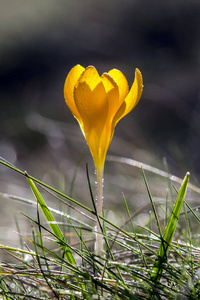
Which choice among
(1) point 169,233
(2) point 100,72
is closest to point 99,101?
(1) point 169,233

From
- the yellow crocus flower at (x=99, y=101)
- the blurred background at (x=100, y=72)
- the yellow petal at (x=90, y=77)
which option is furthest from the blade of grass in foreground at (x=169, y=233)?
the blurred background at (x=100, y=72)

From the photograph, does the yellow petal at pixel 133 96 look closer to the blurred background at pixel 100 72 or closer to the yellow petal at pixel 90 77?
the yellow petal at pixel 90 77

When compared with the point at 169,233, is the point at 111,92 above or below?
above

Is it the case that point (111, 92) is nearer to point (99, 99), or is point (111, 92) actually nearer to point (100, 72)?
point (99, 99)

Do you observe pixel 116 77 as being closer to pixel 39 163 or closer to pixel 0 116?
pixel 39 163

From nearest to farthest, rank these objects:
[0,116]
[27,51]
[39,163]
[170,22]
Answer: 1. [39,163]
2. [0,116]
3. [170,22]
4. [27,51]

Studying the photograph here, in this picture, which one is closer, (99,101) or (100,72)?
(99,101)

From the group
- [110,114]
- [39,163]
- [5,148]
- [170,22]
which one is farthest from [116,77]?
[170,22]
